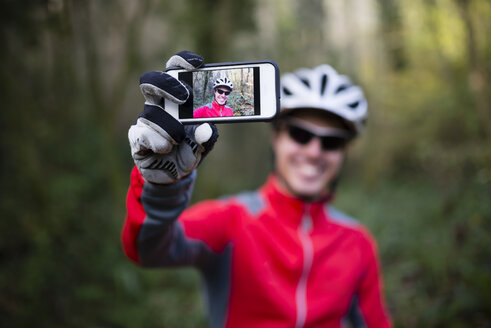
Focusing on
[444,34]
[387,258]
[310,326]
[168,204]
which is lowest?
[387,258]

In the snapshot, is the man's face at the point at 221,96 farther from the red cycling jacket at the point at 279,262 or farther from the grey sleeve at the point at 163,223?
the red cycling jacket at the point at 279,262

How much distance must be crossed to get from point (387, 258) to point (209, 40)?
5422 millimetres

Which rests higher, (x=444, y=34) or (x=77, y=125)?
(x=444, y=34)

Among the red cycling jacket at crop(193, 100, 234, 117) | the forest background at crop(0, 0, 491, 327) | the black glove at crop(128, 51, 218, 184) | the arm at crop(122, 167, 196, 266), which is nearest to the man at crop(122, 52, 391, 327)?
the arm at crop(122, 167, 196, 266)

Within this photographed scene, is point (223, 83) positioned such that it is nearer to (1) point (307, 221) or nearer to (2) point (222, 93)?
(2) point (222, 93)

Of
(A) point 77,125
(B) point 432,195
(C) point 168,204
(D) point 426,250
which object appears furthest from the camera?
(B) point 432,195

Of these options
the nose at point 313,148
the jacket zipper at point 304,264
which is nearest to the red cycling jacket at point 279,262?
the jacket zipper at point 304,264

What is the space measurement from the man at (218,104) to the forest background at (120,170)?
2525 millimetres

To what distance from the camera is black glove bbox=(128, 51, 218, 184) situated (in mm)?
901

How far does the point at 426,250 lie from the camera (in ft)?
19.2

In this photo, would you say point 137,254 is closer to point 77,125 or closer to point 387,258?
point 77,125

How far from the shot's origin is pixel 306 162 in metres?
2.22

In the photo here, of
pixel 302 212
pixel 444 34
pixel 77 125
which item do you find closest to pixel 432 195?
pixel 444 34

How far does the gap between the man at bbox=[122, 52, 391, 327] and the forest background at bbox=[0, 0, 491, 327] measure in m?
1.85
